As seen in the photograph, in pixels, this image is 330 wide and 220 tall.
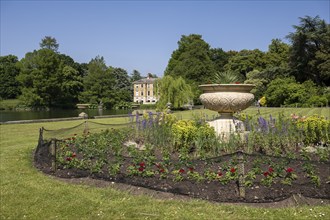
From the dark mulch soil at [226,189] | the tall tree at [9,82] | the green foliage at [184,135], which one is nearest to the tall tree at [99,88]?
the tall tree at [9,82]

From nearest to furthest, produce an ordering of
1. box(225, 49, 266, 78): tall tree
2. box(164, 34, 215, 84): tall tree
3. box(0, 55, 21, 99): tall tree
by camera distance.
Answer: box(164, 34, 215, 84): tall tree → box(225, 49, 266, 78): tall tree → box(0, 55, 21, 99): tall tree

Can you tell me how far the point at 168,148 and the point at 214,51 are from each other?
6560cm

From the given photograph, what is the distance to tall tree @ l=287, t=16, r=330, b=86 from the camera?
120 feet

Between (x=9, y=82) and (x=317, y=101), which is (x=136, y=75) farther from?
(x=317, y=101)

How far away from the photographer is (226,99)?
754 centimetres

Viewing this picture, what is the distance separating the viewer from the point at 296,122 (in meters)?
7.49

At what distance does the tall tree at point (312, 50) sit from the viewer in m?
36.7

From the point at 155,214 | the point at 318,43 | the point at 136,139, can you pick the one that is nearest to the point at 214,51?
the point at 318,43

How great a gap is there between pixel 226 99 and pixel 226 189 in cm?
328

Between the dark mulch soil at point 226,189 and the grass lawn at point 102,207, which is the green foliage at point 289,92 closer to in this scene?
the dark mulch soil at point 226,189

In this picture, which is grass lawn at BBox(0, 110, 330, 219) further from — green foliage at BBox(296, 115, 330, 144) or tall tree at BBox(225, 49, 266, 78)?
tall tree at BBox(225, 49, 266, 78)

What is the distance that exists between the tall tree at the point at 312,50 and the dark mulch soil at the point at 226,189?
3536 centimetres

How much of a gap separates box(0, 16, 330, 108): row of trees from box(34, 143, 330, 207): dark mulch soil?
19.4 m

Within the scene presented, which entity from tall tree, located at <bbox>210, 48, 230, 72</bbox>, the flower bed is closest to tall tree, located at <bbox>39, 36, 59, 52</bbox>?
tall tree, located at <bbox>210, 48, 230, 72</bbox>
